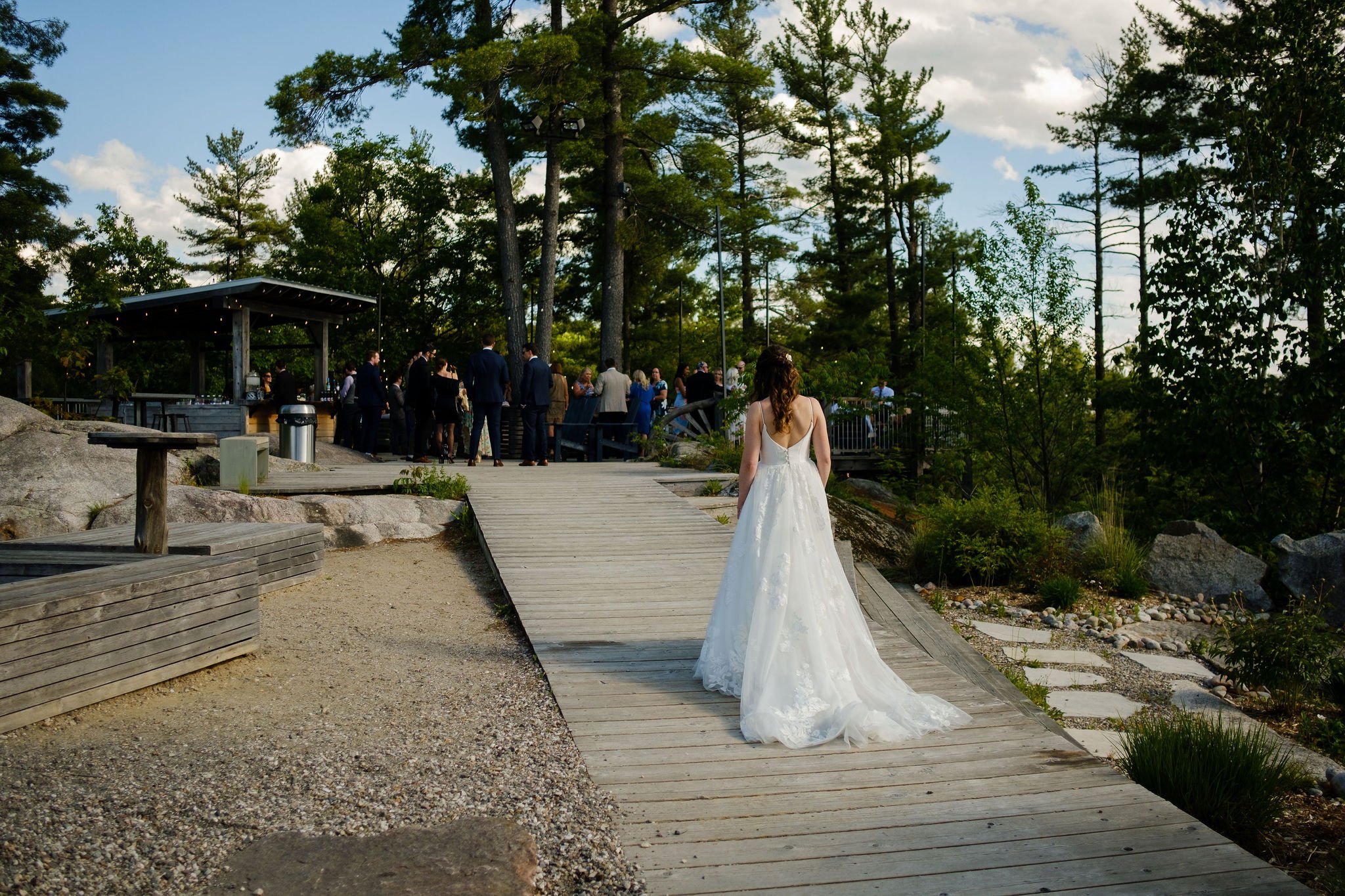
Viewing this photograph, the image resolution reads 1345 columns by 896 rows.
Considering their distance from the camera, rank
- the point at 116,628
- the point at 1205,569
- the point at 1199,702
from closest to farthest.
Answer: the point at 116,628, the point at 1199,702, the point at 1205,569

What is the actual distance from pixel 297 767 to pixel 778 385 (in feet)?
A: 9.83

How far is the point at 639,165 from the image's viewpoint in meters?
25.0

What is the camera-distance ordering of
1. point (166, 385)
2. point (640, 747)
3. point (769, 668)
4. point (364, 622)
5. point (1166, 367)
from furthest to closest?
point (166, 385) → point (1166, 367) → point (364, 622) → point (769, 668) → point (640, 747)

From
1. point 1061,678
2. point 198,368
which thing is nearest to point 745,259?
point 198,368

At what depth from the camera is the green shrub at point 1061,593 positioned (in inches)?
400

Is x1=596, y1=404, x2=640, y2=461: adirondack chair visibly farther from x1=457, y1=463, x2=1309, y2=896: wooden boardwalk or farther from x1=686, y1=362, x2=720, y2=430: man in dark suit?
x1=457, y1=463, x2=1309, y2=896: wooden boardwalk

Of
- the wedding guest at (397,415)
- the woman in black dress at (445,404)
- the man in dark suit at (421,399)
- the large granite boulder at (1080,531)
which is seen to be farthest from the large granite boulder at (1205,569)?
the wedding guest at (397,415)

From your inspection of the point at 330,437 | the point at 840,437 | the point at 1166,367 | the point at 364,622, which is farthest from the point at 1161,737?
the point at 330,437

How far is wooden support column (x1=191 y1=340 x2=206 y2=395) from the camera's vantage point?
89.8 feet

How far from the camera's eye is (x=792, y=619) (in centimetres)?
A: 516

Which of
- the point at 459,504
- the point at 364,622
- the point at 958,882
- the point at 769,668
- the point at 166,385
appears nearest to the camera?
the point at 958,882

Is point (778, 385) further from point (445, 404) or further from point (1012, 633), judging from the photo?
point (445, 404)

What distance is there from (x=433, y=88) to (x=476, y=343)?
18.9m

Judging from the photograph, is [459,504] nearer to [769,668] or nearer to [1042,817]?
[769,668]
